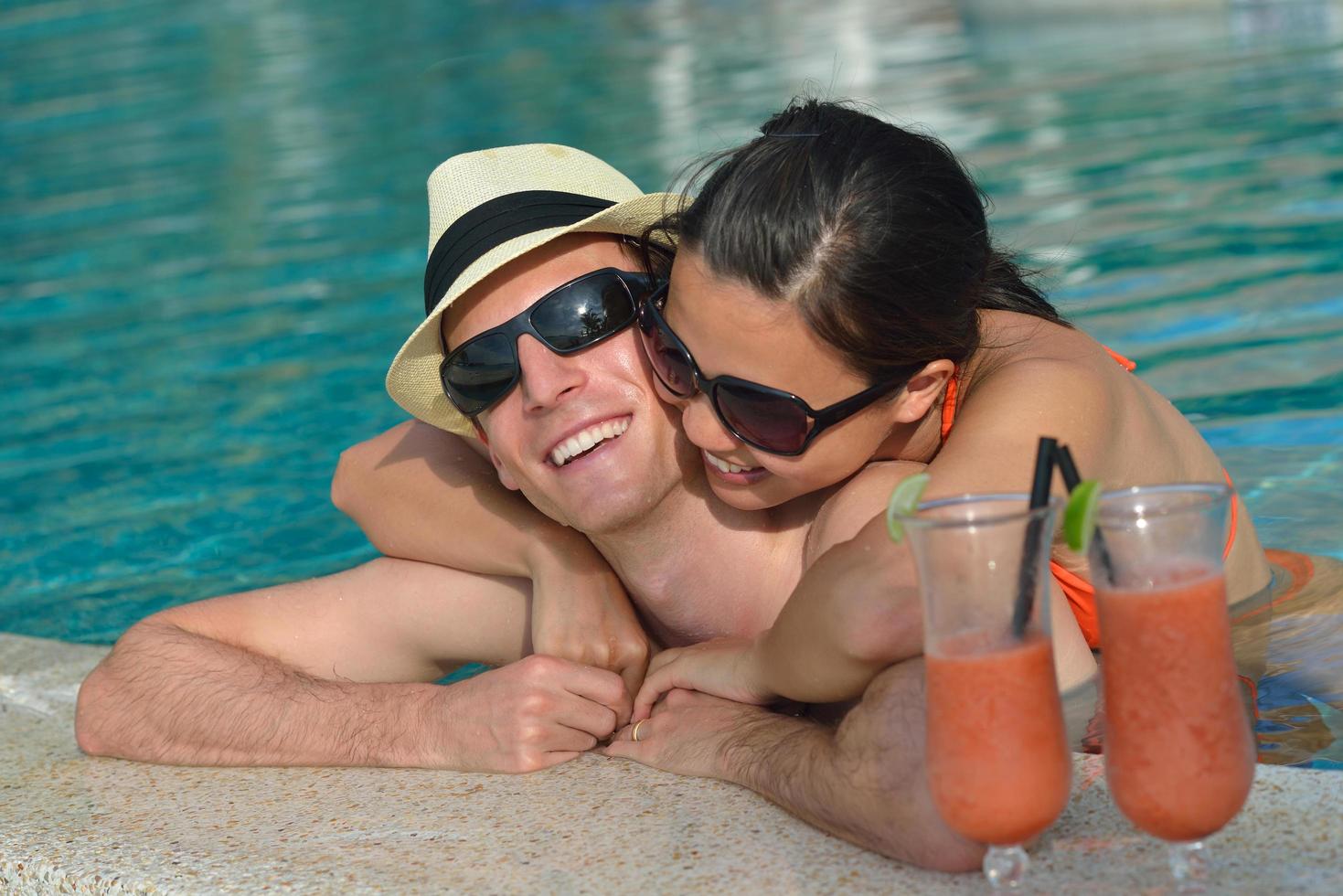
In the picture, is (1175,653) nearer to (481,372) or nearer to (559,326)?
(559,326)

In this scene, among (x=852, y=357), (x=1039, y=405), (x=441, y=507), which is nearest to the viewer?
(x=1039, y=405)

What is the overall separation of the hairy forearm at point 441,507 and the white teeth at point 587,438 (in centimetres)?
43

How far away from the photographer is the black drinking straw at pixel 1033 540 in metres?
1.98

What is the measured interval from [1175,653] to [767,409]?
109cm

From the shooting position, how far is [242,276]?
1028cm

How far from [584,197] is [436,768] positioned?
1376 millimetres

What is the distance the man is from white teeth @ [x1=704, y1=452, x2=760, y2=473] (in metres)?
0.24

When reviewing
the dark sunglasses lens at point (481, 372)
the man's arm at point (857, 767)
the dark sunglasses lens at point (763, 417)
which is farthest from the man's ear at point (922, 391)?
the dark sunglasses lens at point (481, 372)

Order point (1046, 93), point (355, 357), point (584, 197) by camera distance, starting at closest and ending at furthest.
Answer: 1. point (584, 197)
2. point (355, 357)
3. point (1046, 93)

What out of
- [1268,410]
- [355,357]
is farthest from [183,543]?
[1268,410]

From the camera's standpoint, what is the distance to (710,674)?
11.1 ft

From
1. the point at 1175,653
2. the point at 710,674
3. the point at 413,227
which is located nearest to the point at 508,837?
the point at 710,674

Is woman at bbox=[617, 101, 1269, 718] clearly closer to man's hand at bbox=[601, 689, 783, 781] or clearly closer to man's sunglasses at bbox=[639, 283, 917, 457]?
man's sunglasses at bbox=[639, 283, 917, 457]

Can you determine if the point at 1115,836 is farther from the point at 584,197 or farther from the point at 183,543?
the point at 183,543
